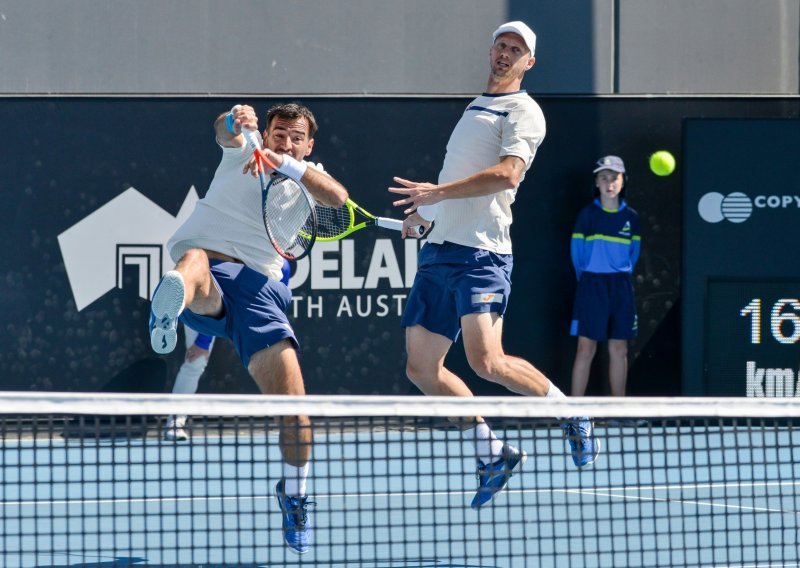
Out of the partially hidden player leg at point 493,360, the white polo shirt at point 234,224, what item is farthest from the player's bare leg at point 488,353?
the white polo shirt at point 234,224

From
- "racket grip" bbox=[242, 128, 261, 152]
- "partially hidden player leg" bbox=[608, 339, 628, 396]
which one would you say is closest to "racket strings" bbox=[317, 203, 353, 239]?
"racket grip" bbox=[242, 128, 261, 152]

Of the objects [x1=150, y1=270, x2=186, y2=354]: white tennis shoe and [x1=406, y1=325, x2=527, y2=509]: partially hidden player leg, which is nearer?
[x1=150, y1=270, x2=186, y2=354]: white tennis shoe

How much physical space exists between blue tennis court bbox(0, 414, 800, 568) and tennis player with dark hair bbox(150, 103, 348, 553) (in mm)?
142

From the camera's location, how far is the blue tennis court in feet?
11.0

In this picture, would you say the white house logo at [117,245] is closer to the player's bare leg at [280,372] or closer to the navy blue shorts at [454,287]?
the navy blue shorts at [454,287]

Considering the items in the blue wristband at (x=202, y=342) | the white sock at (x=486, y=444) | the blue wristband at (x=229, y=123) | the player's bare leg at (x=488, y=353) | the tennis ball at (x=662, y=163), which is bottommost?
the white sock at (x=486, y=444)

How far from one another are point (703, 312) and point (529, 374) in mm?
3039

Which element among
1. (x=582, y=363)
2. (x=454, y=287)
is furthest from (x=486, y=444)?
(x=582, y=363)

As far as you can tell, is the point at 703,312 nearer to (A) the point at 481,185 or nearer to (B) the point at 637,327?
(B) the point at 637,327

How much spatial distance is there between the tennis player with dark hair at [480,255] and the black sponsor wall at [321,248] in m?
2.80

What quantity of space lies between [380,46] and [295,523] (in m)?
4.35

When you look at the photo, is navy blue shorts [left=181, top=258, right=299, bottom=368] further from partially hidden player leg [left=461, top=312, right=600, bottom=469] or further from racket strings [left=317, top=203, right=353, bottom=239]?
racket strings [left=317, top=203, right=353, bottom=239]

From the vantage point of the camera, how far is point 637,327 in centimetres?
739

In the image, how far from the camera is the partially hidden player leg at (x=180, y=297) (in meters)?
3.64
